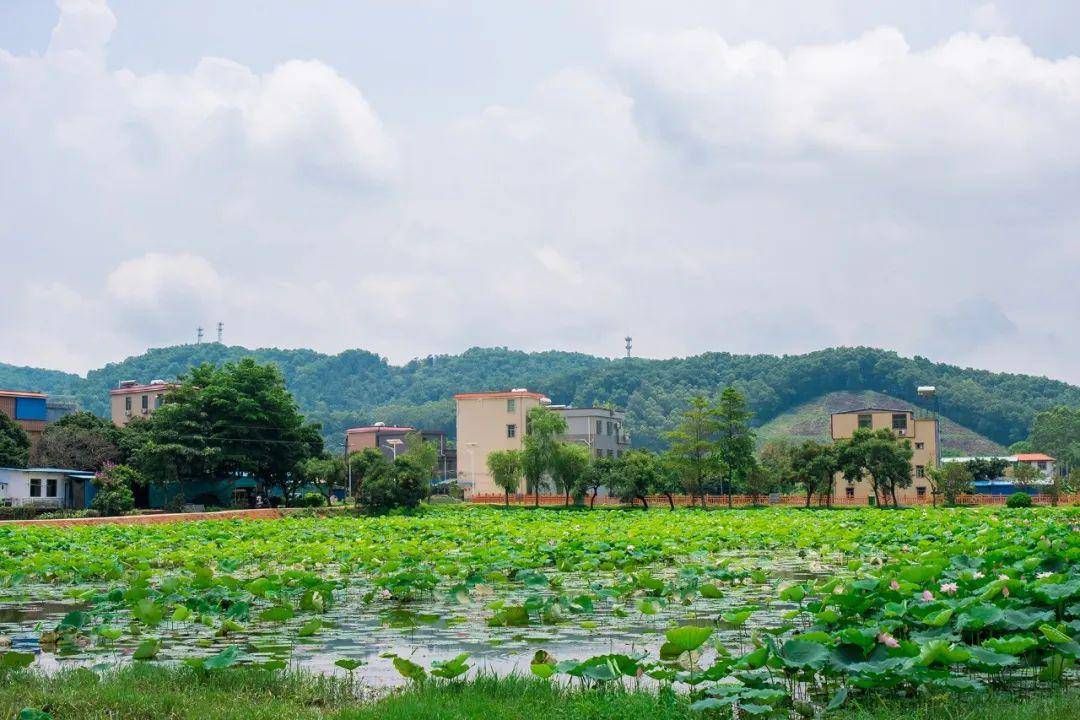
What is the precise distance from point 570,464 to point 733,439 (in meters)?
8.11

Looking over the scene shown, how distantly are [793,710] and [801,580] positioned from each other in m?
8.12

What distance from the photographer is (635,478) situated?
4912 centimetres

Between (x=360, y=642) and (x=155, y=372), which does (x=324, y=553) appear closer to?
(x=360, y=642)

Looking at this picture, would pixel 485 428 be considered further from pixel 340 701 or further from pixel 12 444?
pixel 340 701

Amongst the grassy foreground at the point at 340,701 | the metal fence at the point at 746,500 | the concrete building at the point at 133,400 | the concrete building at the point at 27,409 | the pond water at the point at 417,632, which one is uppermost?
the concrete building at the point at 133,400

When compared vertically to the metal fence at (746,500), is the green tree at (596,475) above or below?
Result: above

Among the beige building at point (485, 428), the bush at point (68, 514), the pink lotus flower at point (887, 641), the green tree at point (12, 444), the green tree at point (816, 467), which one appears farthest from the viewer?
the beige building at point (485, 428)

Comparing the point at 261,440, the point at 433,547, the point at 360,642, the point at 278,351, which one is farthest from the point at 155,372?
the point at 360,642

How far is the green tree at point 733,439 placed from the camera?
5162cm

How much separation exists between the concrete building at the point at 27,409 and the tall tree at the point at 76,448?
672cm

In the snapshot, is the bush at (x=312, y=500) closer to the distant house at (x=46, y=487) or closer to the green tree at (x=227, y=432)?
the green tree at (x=227, y=432)

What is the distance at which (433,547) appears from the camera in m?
19.8

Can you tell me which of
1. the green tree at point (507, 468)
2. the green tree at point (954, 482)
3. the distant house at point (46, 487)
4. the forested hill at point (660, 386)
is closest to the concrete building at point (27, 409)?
the distant house at point (46, 487)

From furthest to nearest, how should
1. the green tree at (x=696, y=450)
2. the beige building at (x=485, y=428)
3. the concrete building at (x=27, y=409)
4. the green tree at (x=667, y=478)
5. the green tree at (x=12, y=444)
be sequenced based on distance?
the beige building at (x=485, y=428)
the concrete building at (x=27, y=409)
the green tree at (x=696, y=450)
the green tree at (x=667, y=478)
the green tree at (x=12, y=444)
